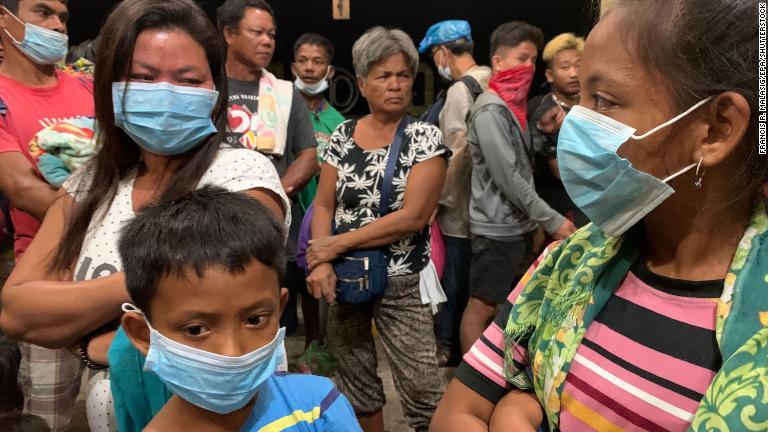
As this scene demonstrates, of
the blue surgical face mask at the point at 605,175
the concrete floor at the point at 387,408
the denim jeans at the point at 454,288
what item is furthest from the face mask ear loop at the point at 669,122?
the denim jeans at the point at 454,288

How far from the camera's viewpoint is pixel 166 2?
1.46 meters

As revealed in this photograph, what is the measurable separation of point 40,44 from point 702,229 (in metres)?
2.38

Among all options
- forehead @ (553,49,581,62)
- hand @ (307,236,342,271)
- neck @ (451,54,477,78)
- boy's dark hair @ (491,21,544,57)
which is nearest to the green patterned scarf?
hand @ (307,236,342,271)

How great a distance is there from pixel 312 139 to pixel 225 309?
2.29 meters

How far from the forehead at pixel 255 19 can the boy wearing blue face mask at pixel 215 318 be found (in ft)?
7.36

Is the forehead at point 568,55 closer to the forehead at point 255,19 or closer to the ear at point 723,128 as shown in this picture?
the forehead at point 255,19

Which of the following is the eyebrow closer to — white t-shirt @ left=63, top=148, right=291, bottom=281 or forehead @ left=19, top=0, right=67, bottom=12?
white t-shirt @ left=63, top=148, right=291, bottom=281

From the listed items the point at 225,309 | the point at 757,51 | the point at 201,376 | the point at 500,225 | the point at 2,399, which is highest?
the point at 757,51

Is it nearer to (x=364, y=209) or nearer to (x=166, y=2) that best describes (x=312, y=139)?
(x=364, y=209)

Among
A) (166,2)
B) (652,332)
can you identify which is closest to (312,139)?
(166,2)

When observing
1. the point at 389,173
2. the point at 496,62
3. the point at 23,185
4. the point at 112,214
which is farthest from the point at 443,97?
the point at 112,214

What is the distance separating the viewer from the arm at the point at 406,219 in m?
2.40

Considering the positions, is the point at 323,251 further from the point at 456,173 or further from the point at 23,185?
the point at 456,173

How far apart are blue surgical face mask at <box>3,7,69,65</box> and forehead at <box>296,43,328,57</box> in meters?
2.25
